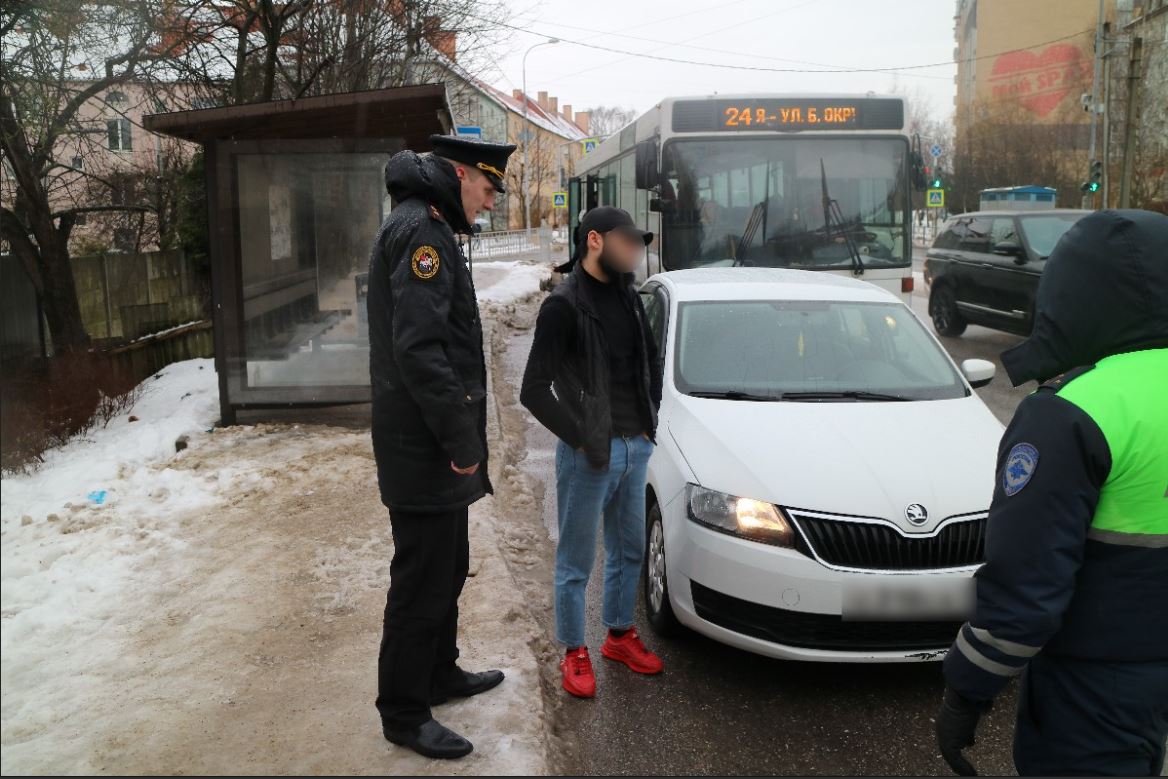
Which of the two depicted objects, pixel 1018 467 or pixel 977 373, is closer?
pixel 1018 467

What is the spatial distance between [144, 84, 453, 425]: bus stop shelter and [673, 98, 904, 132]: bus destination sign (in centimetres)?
279

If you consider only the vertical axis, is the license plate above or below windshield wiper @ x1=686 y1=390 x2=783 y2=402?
below

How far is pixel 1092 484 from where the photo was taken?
194 centimetres

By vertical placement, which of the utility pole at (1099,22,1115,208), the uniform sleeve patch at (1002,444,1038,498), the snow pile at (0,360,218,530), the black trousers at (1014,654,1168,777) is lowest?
the snow pile at (0,360,218,530)

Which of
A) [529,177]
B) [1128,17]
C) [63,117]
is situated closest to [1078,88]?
[1128,17]

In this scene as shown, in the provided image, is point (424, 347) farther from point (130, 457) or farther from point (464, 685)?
point (130, 457)

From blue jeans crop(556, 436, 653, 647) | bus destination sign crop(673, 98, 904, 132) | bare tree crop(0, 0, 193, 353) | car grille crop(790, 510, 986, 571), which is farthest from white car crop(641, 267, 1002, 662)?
bare tree crop(0, 0, 193, 353)

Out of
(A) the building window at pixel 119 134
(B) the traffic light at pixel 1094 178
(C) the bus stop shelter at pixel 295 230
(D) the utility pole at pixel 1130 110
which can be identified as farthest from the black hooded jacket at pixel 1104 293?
(B) the traffic light at pixel 1094 178

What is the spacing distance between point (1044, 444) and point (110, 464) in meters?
6.40

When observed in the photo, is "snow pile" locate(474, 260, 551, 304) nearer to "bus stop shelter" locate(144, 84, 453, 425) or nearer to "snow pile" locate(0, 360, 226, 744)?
"bus stop shelter" locate(144, 84, 453, 425)

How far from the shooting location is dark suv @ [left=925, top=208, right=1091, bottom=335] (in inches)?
525

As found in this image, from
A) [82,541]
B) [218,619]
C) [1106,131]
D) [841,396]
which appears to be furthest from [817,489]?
[1106,131]

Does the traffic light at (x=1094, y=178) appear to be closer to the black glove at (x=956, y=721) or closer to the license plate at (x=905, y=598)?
the license plate at (x=905, y=598)

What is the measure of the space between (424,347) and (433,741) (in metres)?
1.30
